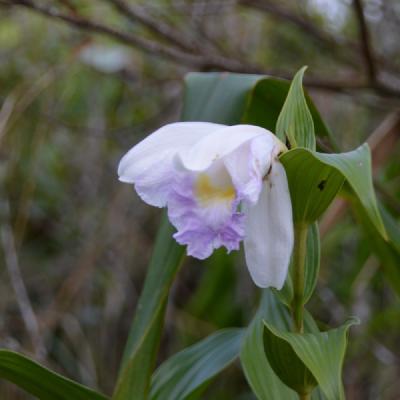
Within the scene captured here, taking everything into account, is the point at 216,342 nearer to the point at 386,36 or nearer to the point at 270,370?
the point at 270,370

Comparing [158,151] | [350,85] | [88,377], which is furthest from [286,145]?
[88,377]

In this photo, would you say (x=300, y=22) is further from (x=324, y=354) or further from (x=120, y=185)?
(x=324, y=354)

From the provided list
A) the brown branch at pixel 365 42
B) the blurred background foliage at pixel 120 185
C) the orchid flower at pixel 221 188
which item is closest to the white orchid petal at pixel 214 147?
the orchid flower at pixel 221 188

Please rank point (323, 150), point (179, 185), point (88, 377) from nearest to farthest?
point (179, 185), point (323, 150), point (88, 377)

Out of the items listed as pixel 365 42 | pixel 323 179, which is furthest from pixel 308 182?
pixel 365 42

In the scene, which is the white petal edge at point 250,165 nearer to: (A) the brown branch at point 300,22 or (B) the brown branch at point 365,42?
(B) the brown branch at point 365,42

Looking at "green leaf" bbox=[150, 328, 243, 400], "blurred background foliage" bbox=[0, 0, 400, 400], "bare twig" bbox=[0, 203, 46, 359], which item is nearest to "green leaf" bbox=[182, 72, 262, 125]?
"green leaf" bbox=[150, 328, 243, 400]
